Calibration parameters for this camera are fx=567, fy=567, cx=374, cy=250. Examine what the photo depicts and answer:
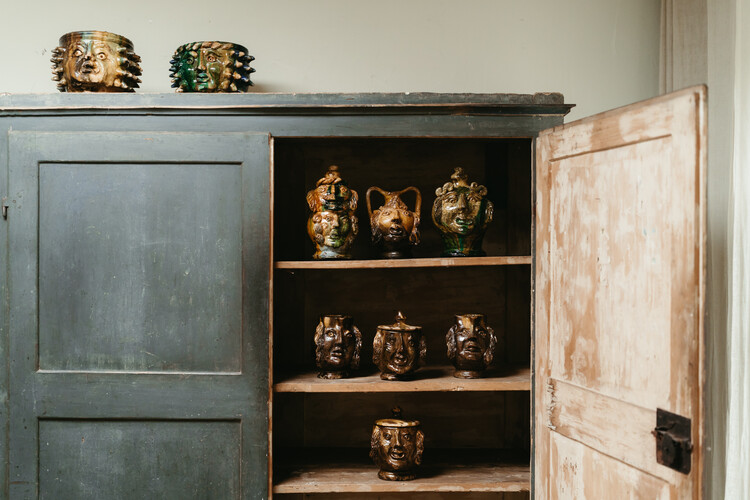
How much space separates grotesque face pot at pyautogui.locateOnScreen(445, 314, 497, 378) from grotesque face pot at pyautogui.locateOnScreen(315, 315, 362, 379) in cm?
33

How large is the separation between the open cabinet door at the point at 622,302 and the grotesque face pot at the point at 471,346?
19 centimetres

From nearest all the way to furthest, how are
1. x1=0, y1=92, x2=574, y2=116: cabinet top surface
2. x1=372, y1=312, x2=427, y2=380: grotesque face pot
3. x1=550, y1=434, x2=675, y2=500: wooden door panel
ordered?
x1=550, y1=434, x2=675, y2=500: wooden door panel
x1=0, y1=92, x2=574, y2=116: cabinet top surface
x1=372, y1=312, x2=427, y2=380: grotesque face pot

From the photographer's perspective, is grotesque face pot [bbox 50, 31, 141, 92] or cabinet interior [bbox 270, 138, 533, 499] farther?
cabinet interior [bbox 270, 138, 533, 499]

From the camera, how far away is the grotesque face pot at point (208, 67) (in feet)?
5.99

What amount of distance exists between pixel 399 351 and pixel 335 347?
0.70 feet

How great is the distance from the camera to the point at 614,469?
4.87 ft

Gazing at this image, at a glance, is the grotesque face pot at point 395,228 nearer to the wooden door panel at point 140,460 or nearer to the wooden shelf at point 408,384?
the wooden shelf at point 408,384

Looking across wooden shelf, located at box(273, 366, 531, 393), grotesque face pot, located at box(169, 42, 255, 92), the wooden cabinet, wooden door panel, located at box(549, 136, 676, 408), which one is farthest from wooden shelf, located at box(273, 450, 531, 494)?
grotesque face pot, located at box(169, 42, 255, 92)

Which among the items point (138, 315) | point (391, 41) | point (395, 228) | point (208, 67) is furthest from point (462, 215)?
point (138, 315)

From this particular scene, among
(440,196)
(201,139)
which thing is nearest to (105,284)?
(201,139)

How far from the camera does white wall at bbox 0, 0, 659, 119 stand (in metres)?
2.24

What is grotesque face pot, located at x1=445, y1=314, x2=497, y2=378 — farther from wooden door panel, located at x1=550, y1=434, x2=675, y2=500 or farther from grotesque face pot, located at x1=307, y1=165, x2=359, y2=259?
grotesque face pot, located at x1=307, y1=165, x2=359, y2=259

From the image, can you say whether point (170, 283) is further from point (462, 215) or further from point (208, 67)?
point (462, 215)

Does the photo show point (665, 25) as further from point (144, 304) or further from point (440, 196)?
point (144, 304)
